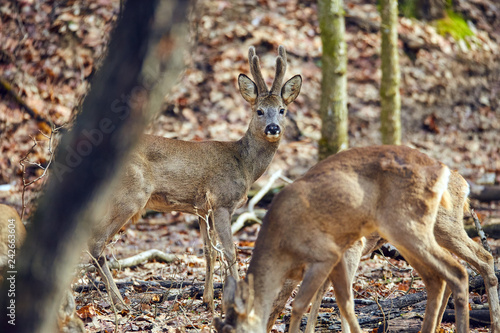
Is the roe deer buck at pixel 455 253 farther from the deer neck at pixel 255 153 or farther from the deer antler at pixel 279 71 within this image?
the deer antler at pixel 279 71

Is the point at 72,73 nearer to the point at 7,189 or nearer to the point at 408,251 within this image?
the point at 7,189

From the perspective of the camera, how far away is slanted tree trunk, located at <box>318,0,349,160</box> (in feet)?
32.4

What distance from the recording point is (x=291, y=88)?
25.4 feet

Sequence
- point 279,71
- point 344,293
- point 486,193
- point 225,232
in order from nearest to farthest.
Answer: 1. point 344,293
2. point 225,232
3. point 279,71
4. point 486,193

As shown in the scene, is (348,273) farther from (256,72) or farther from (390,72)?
(390,72)

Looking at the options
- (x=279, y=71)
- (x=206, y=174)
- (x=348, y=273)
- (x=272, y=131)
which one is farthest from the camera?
(x=279, y=71)

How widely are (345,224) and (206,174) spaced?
2.86m

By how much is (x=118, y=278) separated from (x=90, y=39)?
7.03 m

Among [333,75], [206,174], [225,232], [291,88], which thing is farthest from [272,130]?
[333,75]

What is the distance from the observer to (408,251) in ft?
15.1

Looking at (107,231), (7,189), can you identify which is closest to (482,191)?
(107,231)

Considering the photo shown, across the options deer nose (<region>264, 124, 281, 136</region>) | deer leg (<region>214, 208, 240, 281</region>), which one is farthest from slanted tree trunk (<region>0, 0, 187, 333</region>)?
deer nose (<region>264, 124, 281, 136</region>)

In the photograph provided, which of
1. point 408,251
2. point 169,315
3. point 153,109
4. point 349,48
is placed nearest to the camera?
point 153,109

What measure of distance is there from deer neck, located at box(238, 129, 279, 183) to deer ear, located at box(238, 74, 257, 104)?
469mm
